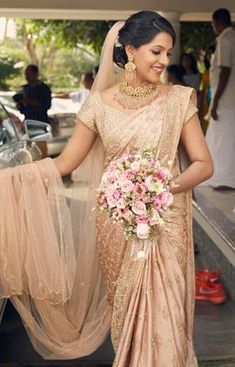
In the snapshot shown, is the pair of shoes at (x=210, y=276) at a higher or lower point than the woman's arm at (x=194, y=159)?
lower

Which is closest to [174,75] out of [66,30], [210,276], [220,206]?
[220,206]

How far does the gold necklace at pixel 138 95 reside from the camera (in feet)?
11.8

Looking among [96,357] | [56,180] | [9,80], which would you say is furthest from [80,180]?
[9,80]

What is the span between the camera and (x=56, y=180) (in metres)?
3.82

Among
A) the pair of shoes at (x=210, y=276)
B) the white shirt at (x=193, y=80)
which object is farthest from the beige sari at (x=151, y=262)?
the white shirt at (x=193, y=80)

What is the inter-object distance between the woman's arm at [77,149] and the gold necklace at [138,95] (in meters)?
0.24

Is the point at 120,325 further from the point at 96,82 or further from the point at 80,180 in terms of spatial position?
the point at 96,82

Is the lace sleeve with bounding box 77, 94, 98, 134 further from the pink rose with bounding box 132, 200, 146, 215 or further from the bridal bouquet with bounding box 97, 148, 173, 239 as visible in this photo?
the pink rose with bounding box 132, 200, 146, 215

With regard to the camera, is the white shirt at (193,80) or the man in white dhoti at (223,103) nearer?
the man in white dhoti at (223,103)

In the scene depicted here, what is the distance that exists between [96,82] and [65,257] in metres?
0.92

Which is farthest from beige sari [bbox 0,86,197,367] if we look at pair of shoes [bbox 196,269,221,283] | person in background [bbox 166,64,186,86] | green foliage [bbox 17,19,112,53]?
green foliage [bbox 17,19,112,53]

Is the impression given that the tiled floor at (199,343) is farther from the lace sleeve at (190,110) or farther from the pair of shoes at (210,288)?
the lace sleeve at (190,110)

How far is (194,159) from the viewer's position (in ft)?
11.7

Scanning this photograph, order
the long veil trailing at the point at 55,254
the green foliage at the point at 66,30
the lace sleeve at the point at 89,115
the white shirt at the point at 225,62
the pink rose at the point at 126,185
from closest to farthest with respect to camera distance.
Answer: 1. the pink rose at the point at 126,185
2. the lace sleeve at the point at 89,115
3. the long veil trailing at the point at 55,254
4. the white shirt at the point at 225,62
5. the green foliage at the point at 66,30
